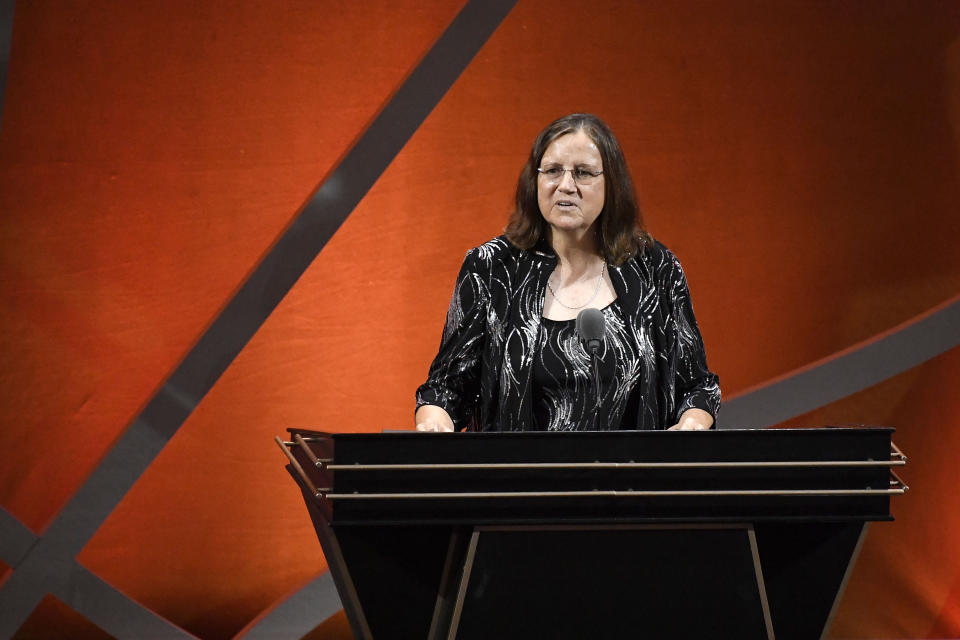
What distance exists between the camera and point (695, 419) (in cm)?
183

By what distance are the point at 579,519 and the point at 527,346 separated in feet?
2.07

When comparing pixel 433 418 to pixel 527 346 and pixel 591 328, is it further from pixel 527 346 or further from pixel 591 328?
pixel 591 328

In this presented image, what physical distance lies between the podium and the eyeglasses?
2.56ft

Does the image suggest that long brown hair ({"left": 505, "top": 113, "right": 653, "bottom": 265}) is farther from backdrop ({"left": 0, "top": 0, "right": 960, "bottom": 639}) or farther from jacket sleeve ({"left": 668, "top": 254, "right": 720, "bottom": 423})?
backdrop ({"left": 0, "top": 0, "right": 960, "bottom": 639})

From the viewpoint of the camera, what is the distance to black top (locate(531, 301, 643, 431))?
1.85 m

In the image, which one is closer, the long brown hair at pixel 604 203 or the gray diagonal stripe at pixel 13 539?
the long brown hair at pixel 604 203

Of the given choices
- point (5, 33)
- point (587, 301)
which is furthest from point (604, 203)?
point (5, 33)

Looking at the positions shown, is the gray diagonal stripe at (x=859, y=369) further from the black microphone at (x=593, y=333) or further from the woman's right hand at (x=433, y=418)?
the woman's right hand at (x=433, y=418)

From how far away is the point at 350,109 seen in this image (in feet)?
10.1

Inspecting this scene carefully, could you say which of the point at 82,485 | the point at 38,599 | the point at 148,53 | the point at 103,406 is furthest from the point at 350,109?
the point at 38,599

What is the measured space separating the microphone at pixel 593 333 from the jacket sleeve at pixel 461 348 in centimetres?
19

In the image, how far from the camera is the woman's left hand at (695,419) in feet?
5.87

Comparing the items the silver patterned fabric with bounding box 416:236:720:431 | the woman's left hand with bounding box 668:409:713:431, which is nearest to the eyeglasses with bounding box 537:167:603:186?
the silver patterned fabric with bounding box 416:236:720:431

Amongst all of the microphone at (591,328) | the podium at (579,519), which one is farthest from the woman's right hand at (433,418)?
the podium at (579,519)
